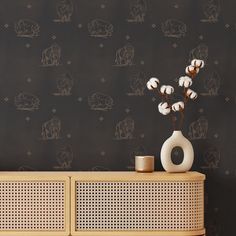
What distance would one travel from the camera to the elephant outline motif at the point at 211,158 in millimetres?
4191

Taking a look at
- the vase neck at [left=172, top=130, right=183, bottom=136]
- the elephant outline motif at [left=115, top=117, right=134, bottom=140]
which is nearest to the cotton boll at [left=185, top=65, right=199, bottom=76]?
the vase neck at [left=172, top=130, right=183, bottom=136]

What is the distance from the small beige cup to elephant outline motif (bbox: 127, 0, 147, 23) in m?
0.97

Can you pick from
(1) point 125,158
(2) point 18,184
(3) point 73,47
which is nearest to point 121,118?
(1) point 125,158

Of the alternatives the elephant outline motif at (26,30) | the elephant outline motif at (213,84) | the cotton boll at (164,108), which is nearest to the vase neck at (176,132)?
the cotton boll at (164,108)

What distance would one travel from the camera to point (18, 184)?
12.5 ft

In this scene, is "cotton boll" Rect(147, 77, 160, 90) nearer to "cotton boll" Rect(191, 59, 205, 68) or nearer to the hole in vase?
"cotton boll" Rect(191, 59, 205, 68)

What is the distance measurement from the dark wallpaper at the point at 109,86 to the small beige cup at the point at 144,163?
23cm

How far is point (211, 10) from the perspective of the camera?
4.25 meters

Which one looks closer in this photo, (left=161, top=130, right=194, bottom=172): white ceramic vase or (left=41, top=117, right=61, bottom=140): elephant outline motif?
(left=161, top=130, right=194, bottom=172): white ceramic vase

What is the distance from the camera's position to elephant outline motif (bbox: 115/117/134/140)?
4.19 metres

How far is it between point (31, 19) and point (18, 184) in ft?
3.82

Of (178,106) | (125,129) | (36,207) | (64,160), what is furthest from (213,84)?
(36,207)

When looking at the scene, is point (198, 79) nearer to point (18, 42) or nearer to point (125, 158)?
point (125, 158)

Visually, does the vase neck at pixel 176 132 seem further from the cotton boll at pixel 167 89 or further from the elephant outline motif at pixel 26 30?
the elephant outline motif at pixel 26 30
